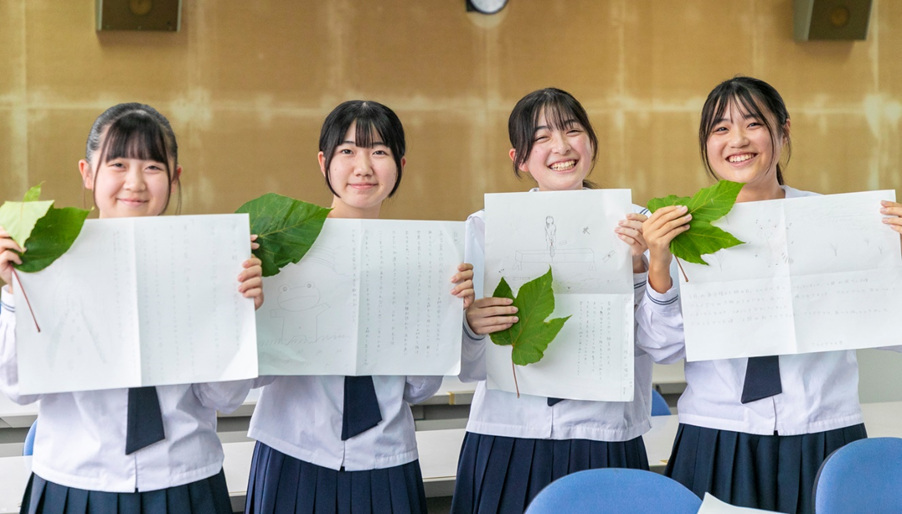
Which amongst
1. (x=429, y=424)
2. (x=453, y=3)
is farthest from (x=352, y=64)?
(x=429, y=424)

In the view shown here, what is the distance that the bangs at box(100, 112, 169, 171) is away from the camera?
5.40ft

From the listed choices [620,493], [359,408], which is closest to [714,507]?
[620,493]

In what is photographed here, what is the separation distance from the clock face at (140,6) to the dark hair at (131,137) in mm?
3322

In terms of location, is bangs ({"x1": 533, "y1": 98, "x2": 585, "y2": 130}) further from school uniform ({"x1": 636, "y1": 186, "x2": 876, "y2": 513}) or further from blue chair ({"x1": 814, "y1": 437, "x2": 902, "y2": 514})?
blue chair ({"x1": 814, "y1": 437, "x2": 902, "y2": 514})

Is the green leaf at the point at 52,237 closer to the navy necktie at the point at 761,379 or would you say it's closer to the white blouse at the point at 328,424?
the white blouse at the point at 328,424

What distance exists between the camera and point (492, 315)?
71.2 inches

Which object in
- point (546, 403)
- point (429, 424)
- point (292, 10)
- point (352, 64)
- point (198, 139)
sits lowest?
point (429, 424)

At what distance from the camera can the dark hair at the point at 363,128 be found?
1877mm

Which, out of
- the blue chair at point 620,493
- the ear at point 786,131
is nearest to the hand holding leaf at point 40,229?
the blue chair at point 620,493

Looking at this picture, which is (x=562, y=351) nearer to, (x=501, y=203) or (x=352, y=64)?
(x=501, y=203)

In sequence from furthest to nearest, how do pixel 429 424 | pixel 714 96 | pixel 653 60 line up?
pixel 653 60
pixel 429 424
pixel 714 96

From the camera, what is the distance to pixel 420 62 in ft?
16.6

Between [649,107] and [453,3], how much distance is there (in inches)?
58.4

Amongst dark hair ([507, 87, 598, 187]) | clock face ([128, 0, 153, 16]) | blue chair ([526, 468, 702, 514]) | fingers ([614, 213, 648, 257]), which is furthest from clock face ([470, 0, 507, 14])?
blue chair ([526, 468, 702, 514])
